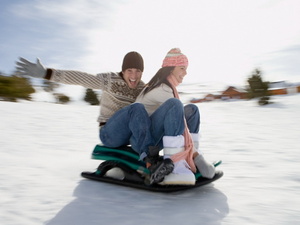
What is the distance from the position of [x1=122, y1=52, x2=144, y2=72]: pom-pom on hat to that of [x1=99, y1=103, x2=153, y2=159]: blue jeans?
0.42 m

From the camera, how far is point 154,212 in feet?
5.64

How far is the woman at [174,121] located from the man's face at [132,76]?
0.59 feet

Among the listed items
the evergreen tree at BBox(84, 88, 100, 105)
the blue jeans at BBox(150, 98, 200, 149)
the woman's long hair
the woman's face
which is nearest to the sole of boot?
the blue jeans at BBox(150, 98, 200, 149)

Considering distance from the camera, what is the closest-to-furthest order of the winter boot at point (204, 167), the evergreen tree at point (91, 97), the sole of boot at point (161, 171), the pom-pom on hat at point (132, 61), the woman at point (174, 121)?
the sole of boot at point (161, 171), the woman at point (174, 121), the winter boot at point (204, 167), the pom-pom on hat at point (132, 61), the evergreen tree at point (91, 97)

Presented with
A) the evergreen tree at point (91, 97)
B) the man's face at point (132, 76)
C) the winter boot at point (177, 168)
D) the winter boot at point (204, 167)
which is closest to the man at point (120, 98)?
the man's face at point (132, 76)

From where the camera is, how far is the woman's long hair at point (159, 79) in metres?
2.21

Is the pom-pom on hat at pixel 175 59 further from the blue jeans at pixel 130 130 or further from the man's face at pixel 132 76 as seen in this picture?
the blue jeans at pixel 130 130

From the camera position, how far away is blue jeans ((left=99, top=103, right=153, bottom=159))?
81.6 inches

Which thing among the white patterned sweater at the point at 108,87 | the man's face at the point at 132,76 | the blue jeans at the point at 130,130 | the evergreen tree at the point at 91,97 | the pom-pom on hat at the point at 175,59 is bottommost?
the evergreen tree at the point at 91,97

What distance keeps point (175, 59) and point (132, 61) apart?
1.19 ft

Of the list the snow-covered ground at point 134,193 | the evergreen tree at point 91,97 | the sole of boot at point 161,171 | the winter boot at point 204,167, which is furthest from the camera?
the evergreen tree at point 91,97

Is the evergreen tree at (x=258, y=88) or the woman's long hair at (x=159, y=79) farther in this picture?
the evergreen tree at (x=258, y=88)

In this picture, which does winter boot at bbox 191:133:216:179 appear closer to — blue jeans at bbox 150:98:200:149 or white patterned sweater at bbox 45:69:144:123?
blue jeans at bbox 150:98:200:149

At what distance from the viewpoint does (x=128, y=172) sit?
89.3 inches
